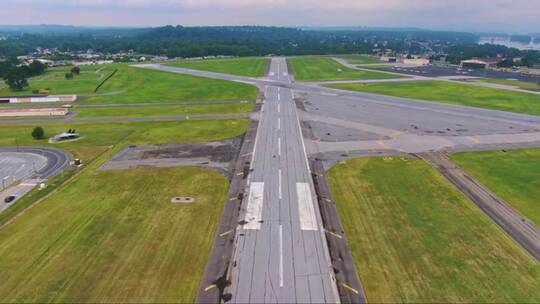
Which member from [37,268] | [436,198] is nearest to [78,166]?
[37,268]

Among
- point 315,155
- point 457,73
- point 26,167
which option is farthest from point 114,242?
point 457,73

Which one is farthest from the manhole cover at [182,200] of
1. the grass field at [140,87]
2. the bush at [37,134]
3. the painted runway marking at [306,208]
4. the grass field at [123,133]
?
the grass field at [140,87]

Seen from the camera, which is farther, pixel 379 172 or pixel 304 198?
pixel 379 172

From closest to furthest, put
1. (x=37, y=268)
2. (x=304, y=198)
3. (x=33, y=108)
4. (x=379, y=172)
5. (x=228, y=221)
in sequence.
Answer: (x=37, y=268) → (x=228, y=221) → (x=304, y=198) → (x=379, y=172) → (x=33, y=108)

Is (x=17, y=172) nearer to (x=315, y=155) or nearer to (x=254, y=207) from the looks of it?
(x=254, y=207)

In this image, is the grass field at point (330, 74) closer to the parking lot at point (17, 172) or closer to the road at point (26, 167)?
the road at point (26, 167)

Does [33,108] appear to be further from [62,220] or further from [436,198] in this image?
[436,198]
